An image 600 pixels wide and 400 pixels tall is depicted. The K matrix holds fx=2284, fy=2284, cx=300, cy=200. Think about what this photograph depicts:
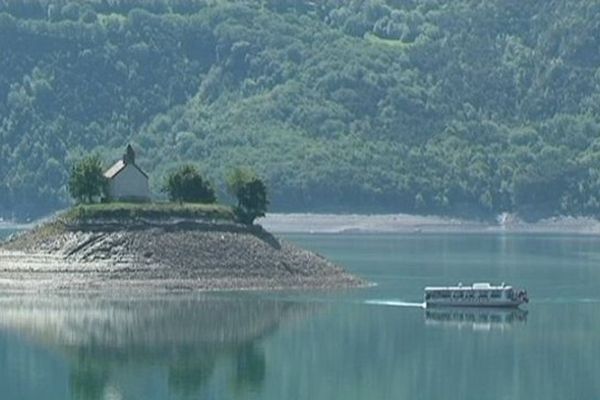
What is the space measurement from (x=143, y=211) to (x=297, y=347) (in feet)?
96.4

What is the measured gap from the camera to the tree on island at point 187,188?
132 metres

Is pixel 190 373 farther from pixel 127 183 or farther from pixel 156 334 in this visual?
pixel 127 183

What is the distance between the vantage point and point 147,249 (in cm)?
12262

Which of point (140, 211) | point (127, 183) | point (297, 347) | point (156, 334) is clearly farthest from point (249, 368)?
point (127, 183)

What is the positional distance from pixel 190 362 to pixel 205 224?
35.0m

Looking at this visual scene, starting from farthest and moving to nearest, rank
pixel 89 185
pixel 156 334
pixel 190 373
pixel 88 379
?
pixel 89 185, pixel 156 334, pixel 190 373, pixel 88 379

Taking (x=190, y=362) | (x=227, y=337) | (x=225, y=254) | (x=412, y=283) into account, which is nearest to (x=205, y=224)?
(x=225, y=254)

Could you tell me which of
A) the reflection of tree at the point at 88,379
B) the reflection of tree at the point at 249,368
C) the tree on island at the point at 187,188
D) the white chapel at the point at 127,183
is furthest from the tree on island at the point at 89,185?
the reflection of tree at the point at 88,379

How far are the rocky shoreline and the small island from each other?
0.18 feet

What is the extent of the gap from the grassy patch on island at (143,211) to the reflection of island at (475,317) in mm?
16061

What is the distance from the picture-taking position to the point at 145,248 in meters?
123

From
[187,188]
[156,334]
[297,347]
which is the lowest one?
[297,347]

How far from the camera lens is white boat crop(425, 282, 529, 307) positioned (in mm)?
119125

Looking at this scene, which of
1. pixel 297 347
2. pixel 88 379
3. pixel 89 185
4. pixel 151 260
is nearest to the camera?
pixel 88 379
